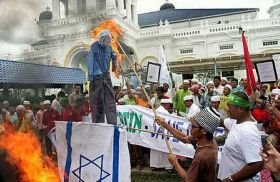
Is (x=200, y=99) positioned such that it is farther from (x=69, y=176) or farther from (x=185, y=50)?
(x=185, y=50)

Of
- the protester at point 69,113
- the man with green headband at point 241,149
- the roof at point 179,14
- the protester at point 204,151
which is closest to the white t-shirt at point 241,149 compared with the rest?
the man with green headband at point 241,149

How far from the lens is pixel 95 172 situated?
424 centimetres

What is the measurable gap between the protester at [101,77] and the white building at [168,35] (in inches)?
50.8

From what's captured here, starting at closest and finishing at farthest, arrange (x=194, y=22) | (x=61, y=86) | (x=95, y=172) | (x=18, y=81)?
1. (x=95, y=172)
2. (x=18, y=81)
3. (x=61, y=86)
4. (x=194, y=22)

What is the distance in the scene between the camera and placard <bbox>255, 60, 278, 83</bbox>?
7.26 meters

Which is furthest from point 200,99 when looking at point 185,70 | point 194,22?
point 194,22

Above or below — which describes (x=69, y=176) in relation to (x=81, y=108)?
below

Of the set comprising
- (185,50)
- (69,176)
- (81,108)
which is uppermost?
(185,50)

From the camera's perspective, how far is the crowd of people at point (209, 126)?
3.05m


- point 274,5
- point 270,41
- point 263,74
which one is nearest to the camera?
point 263,74

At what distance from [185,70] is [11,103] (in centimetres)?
1492

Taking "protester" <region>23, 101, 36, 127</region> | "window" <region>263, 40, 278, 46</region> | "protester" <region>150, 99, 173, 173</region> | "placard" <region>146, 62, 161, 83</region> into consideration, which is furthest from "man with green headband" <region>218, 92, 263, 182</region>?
"window" <region>263, 40, 278, 46</region>

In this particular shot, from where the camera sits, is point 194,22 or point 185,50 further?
point 194,22

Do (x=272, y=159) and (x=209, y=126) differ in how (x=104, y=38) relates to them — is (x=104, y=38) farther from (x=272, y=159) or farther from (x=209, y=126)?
(x=272, y=159)
